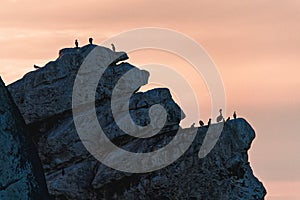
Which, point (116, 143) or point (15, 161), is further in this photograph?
point (116, 143)

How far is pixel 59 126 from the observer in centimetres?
8469

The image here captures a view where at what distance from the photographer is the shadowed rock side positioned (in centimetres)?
1797

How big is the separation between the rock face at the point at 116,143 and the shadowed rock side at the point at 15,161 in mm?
61207

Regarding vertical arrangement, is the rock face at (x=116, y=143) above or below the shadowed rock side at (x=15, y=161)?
above

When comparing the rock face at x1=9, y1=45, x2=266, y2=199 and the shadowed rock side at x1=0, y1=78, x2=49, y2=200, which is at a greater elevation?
the rock face at x1=9, y1=45, x2=266, y2=199

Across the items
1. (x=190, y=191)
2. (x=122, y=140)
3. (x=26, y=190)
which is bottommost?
(x=26, y=190)

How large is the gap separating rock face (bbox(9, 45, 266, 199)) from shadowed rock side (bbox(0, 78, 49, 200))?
61.2 m

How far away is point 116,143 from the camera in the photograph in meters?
83.1

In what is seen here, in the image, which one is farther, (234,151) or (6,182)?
(234,151)

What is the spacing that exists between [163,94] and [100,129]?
24.3 feet

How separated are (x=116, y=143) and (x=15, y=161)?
6500cm

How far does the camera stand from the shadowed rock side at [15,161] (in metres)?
18.0

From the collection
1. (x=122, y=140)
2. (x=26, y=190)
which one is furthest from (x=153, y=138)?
(x=26, y=190)

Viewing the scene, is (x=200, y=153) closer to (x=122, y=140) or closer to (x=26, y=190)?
(x=122, y=140)
